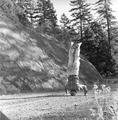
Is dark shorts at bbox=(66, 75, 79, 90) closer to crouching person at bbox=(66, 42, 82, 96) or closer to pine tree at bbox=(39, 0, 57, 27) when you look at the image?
crouching person at bbox=(66, 42, 82, 96)

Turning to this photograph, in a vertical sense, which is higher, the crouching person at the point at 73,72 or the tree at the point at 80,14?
the tree at the point at 80,14

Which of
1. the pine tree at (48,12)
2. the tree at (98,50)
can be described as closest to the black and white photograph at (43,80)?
the tree at (98,50)

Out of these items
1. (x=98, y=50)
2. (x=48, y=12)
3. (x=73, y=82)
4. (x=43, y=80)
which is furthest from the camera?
(x=48, y=12)

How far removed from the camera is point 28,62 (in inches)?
795

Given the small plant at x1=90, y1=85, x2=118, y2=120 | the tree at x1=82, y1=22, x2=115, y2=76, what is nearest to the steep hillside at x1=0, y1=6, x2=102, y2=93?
the small plant at x1=90, y1=85, x2=118, y2=120

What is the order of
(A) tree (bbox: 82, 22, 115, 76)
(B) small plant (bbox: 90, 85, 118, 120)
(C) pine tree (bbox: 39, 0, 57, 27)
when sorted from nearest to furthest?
(B) small plant (bbox: 90, 85, 118, 120) < (A) tree (bbox: 82, 22, 115, 76) < (C) pine tree (bbox: 39, 0, 57, 27)

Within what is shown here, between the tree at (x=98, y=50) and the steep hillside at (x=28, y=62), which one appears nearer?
the steep hillside at (x=28, y=62)

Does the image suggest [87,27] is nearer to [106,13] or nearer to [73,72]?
[106,13]

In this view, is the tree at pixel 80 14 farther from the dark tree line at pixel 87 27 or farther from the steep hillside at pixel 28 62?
the steep hillside at pixel 28 62

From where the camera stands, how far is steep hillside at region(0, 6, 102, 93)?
1850 cm

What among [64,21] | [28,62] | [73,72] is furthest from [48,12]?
[73,72]

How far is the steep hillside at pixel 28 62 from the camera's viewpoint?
18500mm

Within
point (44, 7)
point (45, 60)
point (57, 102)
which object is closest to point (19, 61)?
point (45, 60)

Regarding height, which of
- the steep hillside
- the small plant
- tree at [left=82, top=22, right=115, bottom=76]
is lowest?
the small plant
